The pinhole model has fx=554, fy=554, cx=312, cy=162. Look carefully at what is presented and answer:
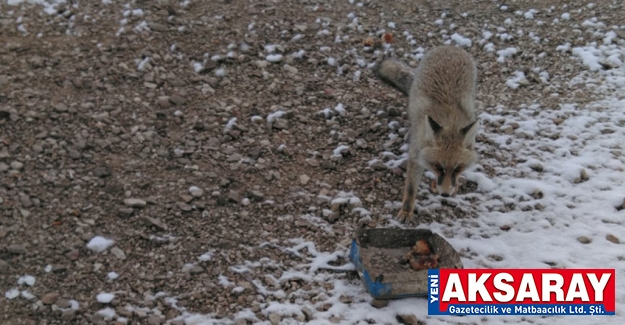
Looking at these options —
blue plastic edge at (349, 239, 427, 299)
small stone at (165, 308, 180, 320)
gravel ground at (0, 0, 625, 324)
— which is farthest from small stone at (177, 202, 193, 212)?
blue plastic edge at (349, 239, 427, 299)

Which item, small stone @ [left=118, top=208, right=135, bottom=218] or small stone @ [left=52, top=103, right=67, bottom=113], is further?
small stone @ [left=52, top=103, right=67, bottom=113]

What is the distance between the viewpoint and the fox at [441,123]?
16.2ft

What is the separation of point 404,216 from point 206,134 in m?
2.31

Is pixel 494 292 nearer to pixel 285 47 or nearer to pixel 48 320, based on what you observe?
pixel 48 320

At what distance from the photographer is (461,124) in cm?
520

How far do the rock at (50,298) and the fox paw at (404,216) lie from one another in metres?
3.06

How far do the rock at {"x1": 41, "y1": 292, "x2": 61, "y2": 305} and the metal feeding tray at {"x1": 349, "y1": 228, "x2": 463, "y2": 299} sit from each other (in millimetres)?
2384

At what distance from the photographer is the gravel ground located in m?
4.58

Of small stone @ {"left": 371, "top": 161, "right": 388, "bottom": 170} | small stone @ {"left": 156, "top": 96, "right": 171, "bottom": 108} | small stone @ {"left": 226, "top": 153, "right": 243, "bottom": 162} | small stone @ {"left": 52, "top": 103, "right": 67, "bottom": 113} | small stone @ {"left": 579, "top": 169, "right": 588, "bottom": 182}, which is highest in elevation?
small stone @ {"left": 156, "top": 96, "right": 171, "bottom": 108}

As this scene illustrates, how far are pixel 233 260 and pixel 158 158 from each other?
1552 mm

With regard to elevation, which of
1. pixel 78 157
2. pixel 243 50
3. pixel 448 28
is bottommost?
pixel 78 157

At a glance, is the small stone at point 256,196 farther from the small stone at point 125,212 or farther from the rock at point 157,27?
the rock at point 157,27

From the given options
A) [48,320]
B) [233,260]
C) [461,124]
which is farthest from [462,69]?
[48,320]

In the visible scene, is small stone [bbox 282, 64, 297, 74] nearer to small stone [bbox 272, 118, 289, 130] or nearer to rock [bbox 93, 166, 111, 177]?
small stone [bbox 272, 118, 289, 130]
